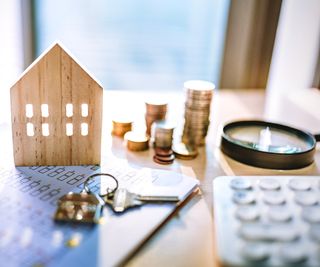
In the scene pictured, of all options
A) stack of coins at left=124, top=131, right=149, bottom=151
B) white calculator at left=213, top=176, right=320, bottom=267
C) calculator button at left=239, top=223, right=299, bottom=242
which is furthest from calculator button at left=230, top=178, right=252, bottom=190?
stack of coins at left=124, top=131, right=149, bottom=151

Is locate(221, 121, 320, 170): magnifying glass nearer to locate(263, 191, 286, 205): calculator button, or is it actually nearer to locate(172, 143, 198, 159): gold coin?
locate(172, 143, 198, 159): gold coin

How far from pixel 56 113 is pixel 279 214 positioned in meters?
0.40

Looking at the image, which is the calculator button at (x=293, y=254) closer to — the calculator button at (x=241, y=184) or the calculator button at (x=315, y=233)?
the calculator button at (x=315, y=233)

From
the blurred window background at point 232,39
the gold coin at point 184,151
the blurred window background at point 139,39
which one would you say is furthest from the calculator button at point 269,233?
the blurred window background at point 139,39

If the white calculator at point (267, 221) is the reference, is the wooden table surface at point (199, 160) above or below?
below

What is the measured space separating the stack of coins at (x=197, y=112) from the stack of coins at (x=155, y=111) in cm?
5

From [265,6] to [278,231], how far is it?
1.14 m

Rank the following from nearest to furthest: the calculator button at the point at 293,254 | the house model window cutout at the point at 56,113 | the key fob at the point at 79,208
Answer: the calculator button at the point at 293,254 < the key fob at the point at 79,208 < the house model window cutout at the point at 56,113

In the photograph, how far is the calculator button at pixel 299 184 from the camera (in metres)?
0.63

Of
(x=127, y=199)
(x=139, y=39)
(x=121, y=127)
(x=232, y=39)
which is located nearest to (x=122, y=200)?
(x=127, y=199)

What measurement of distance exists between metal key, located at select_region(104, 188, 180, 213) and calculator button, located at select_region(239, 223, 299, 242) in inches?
6.2

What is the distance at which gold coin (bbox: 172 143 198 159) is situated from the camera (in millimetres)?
831

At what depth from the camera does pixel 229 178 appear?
2.22 ft

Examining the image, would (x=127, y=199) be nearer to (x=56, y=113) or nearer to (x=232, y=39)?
(x=56, y=113)
